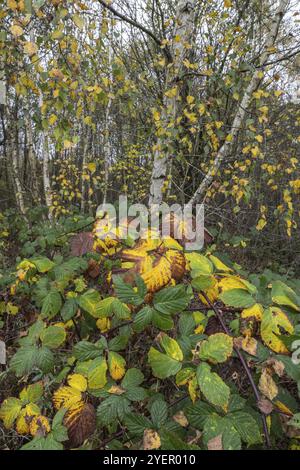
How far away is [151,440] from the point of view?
85 cm

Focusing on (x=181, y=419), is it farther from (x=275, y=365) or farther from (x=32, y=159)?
(x=32, y=159)

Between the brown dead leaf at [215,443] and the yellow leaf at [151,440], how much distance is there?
140 millimetres

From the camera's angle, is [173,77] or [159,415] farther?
[173,77]

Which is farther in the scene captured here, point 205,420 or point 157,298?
point 157,298

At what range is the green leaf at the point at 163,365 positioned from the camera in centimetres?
91

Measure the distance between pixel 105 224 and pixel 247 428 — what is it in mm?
801

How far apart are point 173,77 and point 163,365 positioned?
291cm

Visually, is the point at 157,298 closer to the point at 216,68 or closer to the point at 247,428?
the point at 247,428

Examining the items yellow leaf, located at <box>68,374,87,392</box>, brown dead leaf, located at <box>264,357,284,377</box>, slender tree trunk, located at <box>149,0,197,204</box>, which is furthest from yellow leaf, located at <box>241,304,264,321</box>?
slender tree trunk, located at <box>149,0,197,204</box>

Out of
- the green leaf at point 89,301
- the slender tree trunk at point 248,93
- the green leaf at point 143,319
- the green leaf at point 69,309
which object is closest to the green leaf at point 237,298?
the green leaf at point 143,319

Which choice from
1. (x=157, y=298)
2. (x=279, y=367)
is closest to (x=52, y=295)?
(x=157, y=298)

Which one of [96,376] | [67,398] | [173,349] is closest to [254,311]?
[173,349]

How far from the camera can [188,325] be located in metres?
1.12

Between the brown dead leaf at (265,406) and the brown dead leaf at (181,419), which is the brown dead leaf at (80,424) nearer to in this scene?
the brown dead leaf at (181,419)
